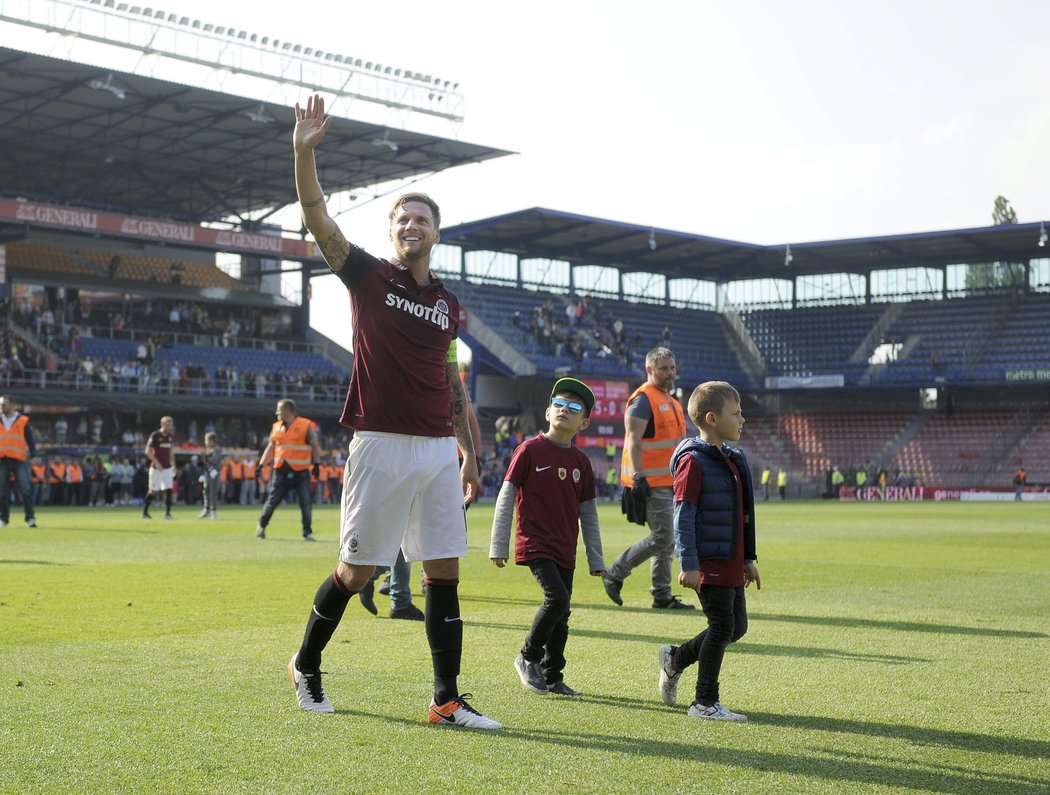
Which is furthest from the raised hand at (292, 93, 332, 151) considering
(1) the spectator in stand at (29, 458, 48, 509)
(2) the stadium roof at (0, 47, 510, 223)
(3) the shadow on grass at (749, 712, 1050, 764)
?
(2) the stadium roof at (0, 47, 510, 223)

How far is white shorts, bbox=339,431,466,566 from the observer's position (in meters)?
5.54

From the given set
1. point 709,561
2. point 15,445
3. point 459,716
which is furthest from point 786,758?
point 15,445

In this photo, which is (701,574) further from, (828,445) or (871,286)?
(871,286)

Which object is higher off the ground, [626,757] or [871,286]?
[871,286]

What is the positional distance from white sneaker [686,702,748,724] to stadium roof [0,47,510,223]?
1351 inches

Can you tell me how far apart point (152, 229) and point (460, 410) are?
131 ft

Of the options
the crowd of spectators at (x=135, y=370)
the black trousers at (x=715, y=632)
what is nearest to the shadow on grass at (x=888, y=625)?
the black trousers at (x=715, y=632)

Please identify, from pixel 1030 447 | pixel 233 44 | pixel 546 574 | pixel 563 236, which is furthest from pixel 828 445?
pixel 546 574

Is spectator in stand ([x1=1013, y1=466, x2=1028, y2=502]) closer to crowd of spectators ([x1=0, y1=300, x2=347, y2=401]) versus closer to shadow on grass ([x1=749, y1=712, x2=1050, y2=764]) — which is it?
crowd of spectators ([x1=0, y1=300, x2=347, y2=401])

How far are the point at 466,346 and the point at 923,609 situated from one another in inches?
1715

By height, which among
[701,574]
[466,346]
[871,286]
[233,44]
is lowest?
[701,574]

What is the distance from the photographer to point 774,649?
8008mm

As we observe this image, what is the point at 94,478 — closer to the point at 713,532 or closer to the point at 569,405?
the point at 569,405

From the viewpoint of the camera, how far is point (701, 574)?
5840mm
